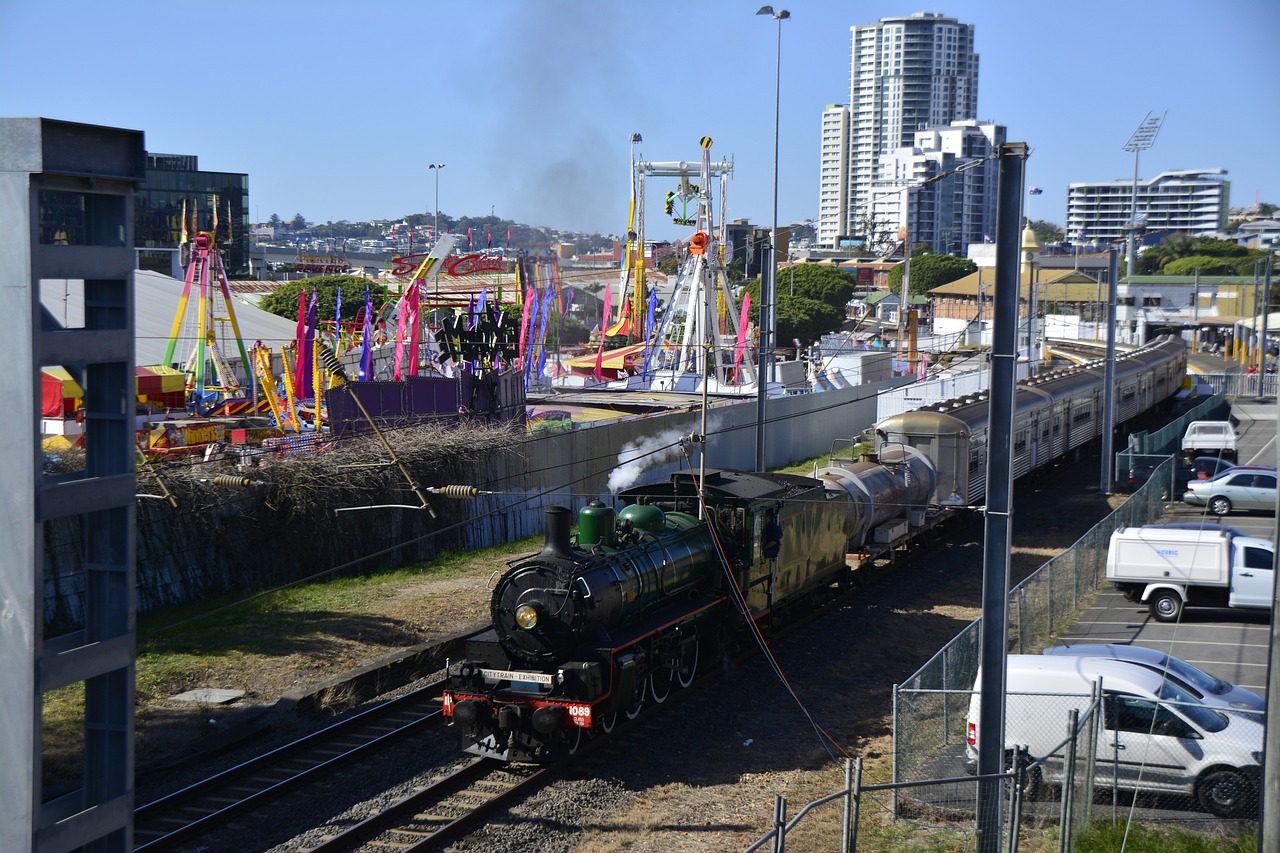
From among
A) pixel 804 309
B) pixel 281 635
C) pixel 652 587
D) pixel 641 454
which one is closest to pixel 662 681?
pixel 652 587

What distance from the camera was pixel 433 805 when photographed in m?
12.9

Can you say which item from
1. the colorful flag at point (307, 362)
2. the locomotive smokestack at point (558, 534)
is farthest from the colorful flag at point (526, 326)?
the locomotive smokestack at point (558, 534)

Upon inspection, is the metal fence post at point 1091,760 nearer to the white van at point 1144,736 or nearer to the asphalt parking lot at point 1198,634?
the white van at point 1144,736

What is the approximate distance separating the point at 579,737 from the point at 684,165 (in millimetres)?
48167

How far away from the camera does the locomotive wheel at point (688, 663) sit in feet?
54.7

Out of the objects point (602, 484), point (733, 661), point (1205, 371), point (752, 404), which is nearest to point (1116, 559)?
point (733, 661)

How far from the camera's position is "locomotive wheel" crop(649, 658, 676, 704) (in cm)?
1602

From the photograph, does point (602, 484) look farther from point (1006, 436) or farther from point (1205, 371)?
point (1205, 371)

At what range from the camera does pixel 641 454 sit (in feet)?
95.0

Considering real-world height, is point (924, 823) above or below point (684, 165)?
below

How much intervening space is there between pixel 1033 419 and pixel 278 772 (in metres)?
24.9

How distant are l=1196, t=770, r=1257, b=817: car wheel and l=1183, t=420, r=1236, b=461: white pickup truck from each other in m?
26.5

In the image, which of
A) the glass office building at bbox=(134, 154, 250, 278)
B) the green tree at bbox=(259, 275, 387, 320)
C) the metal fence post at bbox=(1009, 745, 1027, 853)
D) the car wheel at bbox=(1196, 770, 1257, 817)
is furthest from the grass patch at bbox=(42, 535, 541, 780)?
the glass office building at bbox=(134, 154, 250, 278)

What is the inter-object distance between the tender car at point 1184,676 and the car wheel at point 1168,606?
6070mm
